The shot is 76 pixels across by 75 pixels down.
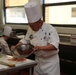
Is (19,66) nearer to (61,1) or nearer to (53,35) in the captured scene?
(53,35)

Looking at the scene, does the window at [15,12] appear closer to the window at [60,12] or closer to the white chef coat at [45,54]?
the window at [60,12]

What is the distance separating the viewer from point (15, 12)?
365 centimetres

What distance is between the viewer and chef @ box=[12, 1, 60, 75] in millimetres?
1778

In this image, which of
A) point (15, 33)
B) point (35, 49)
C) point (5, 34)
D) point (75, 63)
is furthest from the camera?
point (15, 33)

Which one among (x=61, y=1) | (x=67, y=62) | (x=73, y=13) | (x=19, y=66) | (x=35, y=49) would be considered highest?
(x=61, y=1)

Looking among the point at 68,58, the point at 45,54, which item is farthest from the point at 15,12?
the point at 45,54

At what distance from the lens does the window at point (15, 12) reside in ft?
11.4

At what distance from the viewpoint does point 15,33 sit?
332cm

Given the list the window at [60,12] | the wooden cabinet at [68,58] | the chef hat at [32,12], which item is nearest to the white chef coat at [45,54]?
Answer: the chef hat at [32,12]

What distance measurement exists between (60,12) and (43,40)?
1.03 meters

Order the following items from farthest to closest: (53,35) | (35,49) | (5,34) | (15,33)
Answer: (15,33), (5,34), (53,35), (35,49)

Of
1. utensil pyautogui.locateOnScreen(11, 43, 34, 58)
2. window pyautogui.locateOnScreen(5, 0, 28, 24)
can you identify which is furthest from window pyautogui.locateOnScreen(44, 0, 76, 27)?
utensil pyautogui.locateOnScreen(11, 43, 34, 58)

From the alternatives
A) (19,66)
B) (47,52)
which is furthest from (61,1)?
(19,66)

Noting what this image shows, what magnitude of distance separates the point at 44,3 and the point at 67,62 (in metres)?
1.09
